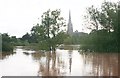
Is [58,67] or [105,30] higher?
[105,30]

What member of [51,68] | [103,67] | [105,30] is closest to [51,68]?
[51,68]

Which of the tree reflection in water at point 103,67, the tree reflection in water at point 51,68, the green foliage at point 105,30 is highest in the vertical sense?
the green foliage at point 105,30

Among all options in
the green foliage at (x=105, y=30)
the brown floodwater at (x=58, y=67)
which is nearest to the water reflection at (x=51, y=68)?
the brown floodwater at (x=58, y=67)

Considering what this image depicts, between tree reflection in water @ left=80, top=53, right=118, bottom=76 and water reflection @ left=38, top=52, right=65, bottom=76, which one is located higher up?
water reflection @ left=38, top=52, right=65, bottom=76

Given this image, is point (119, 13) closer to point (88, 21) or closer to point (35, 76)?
point (88, 21)

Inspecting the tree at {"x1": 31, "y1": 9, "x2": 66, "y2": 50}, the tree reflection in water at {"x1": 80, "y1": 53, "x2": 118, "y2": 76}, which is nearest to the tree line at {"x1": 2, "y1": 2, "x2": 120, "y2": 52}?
the tree at {"x1": 31, "y1": 9, "x2": 66, "y2": 50}

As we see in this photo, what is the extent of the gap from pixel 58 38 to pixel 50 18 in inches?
86.5

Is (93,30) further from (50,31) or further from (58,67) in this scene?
(58,67)

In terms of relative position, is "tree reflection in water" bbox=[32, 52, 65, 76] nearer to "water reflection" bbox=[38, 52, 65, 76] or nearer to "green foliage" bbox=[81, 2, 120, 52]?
"water reflection" bbox=[38, 52, 65, 76]

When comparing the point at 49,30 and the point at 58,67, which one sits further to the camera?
the point at 49,30

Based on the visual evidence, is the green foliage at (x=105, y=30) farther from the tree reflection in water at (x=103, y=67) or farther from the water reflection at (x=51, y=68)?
the water reflection at (x=51, y=68)

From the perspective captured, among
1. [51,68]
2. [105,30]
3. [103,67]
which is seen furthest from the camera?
[105,30]

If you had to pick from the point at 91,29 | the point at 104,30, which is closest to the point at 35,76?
the point at 104,30

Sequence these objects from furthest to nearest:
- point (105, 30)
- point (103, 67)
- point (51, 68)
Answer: point (105, 30), point (103, 67), point (51, 68)
